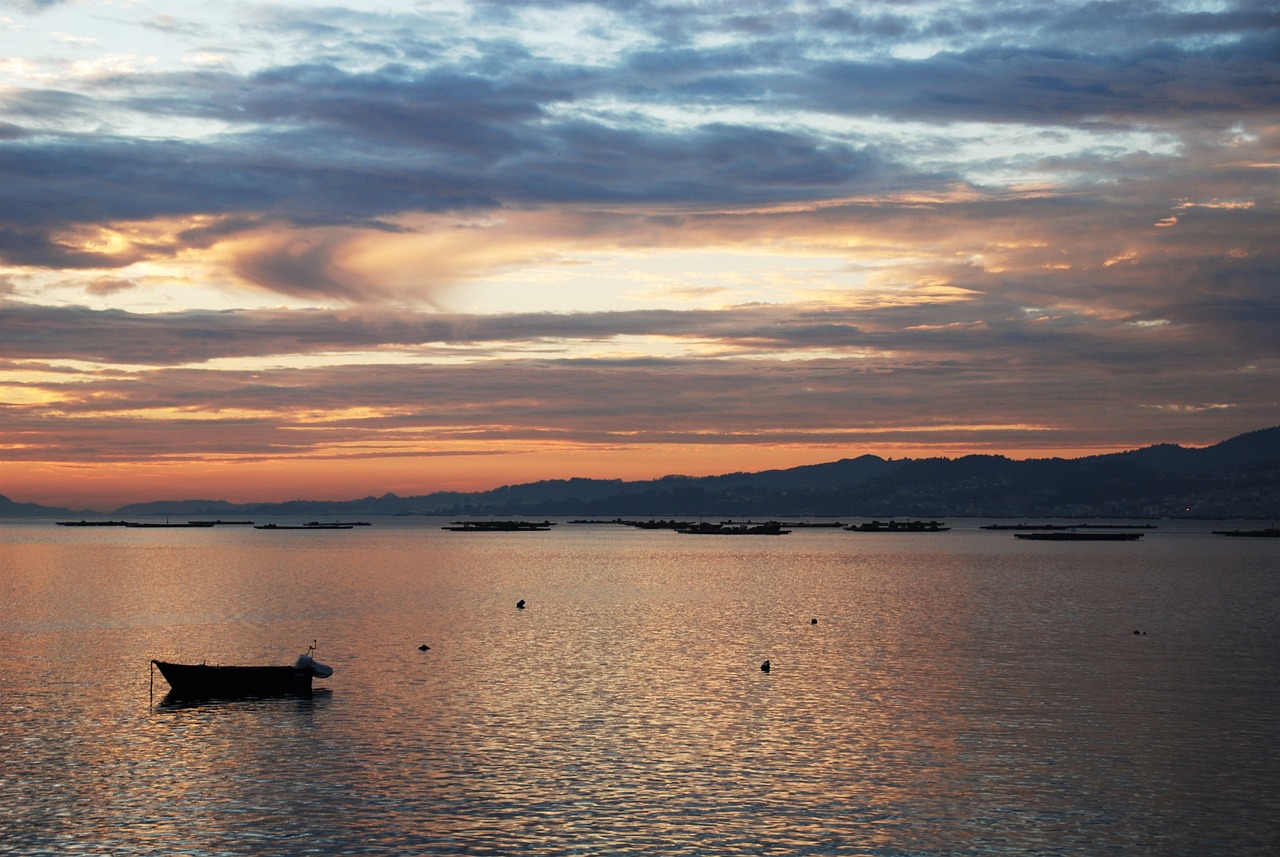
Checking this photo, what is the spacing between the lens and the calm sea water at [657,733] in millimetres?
31875

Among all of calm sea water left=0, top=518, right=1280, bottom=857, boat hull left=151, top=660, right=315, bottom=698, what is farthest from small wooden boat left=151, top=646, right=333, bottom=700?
calm sea water left=0, top=518, right=1280, bottom=857

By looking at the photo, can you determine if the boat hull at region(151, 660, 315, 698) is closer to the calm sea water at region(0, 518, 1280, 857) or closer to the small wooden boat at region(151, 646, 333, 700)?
the small wooden boat at region(151, 646, 333, 700)

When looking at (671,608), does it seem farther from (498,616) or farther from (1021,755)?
(1021,755)

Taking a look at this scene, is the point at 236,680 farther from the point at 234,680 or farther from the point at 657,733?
the point at 657,733

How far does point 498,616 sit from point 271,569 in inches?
3079

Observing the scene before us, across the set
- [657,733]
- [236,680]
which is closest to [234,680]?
[236,680]

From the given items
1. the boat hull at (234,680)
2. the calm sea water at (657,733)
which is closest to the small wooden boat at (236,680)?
the boat hull at (234,680)

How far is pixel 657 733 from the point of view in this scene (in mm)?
43719

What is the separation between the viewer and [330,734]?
44.6 meters

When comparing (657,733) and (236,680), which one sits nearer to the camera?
(657,733)

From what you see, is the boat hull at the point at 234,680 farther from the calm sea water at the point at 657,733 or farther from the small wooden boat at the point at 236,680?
the calm sea water at the point at 657,733

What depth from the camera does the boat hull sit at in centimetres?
5319

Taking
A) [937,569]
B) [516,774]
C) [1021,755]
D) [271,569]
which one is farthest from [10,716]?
[937,569]

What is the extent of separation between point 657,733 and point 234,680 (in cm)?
2172
